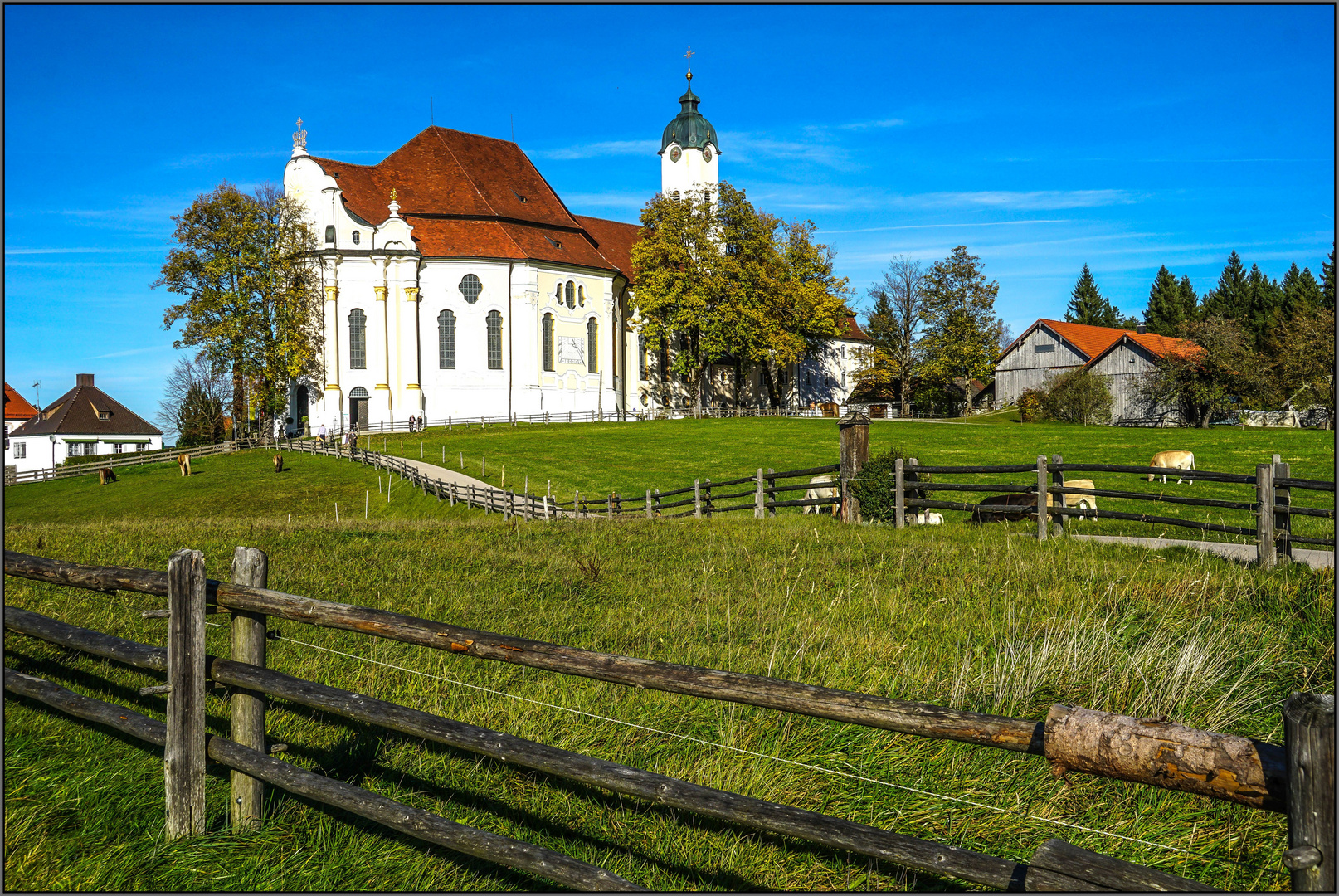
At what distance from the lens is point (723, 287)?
191ft

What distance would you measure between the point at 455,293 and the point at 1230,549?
4903 cm

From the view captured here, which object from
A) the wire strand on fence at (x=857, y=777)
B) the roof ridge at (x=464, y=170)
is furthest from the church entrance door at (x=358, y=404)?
the wire strand on fence at (x=857, y=777)

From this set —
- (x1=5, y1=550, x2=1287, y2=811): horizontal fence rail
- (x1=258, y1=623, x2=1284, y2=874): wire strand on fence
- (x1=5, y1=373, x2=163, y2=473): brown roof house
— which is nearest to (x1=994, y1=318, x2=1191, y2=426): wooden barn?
(x1=258, y1=623, x2=1284, y2=874): wire strand on fence

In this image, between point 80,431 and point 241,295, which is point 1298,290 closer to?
point 241,295

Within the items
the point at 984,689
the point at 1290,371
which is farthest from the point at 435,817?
the point at 1290,371

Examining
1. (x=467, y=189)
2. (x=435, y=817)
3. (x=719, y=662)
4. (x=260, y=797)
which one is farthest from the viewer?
(x=467, y=189)

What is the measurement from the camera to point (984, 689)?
5.02m

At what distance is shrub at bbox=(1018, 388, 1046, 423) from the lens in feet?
197

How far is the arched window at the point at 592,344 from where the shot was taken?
58844mm

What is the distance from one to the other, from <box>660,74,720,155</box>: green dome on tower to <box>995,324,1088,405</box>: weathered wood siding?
29.2m

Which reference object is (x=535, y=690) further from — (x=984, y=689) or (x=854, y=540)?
(x=854, y=540)

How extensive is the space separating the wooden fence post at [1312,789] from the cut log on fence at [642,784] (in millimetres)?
751

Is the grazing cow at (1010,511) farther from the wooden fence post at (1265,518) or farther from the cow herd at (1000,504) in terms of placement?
the wooden fence post at (1265,518)

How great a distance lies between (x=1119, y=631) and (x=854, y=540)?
533cm
